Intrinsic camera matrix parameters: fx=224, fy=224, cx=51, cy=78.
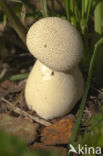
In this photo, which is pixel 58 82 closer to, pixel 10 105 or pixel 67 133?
pixel 67 133

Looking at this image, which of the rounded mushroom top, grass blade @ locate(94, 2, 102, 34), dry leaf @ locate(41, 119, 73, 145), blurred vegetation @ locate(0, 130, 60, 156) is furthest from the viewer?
grass blade @ locate(94, 2, 102, 34)

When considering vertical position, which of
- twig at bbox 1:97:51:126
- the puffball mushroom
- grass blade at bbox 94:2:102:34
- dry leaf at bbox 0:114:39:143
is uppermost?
grass blade at bbox 94:2:102:34

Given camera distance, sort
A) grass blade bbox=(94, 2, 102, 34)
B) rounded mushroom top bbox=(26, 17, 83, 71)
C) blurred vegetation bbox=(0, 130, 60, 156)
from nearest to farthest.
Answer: blurred vegetation bbox=(0, 130, 60, 156), rounded mushroom top bbox=(26, 17, 83, 71), grass blade bbox=(94, 2, 102, 34)

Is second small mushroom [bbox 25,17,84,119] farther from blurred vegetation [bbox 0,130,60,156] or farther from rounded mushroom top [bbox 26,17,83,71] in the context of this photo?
blurred vegetation [bbox 0,130,60,156]

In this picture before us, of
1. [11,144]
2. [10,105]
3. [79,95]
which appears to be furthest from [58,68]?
[11,144]

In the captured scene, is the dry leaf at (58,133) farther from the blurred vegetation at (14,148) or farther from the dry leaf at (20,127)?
the blurred vegetation at (14,148)

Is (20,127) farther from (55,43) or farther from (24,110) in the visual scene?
(55,43)

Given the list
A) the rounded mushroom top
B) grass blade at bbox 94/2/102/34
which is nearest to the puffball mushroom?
the rounded mushroom top
